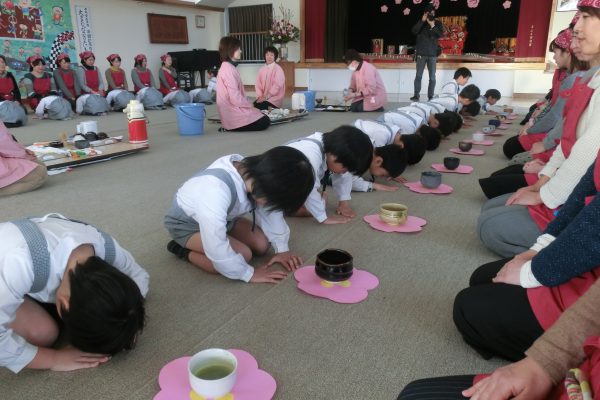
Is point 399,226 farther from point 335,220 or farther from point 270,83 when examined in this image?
point 270,83

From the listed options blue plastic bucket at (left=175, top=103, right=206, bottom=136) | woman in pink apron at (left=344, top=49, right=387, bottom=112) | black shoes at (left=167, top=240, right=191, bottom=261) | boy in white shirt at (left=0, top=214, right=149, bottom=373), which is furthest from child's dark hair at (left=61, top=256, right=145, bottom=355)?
woman in pink apron at (left=344, top=49, right=387, bottom=112)

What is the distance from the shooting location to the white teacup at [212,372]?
93cm

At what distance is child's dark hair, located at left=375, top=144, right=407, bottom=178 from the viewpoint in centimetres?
242

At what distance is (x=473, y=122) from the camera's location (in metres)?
5.63

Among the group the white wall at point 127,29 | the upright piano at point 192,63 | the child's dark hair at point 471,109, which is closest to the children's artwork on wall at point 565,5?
the child's dark hair at point 471,109

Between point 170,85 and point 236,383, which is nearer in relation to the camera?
point 236,383

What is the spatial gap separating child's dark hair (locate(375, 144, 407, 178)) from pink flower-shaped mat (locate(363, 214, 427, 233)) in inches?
14.2

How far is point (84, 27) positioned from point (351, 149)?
7531 mm

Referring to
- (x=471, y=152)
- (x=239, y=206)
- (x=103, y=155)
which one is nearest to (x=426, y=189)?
(x=471, y=152)

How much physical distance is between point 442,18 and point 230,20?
185 inches

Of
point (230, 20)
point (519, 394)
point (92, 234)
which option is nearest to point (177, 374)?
point (92, 234)

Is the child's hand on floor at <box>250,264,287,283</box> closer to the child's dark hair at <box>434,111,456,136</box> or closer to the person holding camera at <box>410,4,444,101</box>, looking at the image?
the child's dark hair at <box>434,111,456,136</box>

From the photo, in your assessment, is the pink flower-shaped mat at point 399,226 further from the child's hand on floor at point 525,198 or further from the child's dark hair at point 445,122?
the child's dark hair at point 445,122

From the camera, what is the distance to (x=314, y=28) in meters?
9.71
